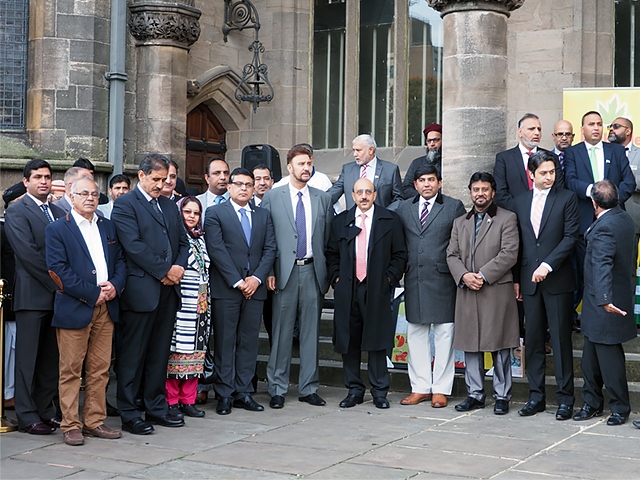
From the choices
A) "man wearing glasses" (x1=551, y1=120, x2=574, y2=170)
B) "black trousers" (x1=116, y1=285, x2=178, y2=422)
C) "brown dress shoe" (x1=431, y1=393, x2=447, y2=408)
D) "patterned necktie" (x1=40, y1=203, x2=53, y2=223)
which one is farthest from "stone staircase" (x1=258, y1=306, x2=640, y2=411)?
"patterned necktie" (x1=40, y1=203, x2=53, y2=223)

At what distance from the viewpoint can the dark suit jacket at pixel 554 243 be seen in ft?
25.4

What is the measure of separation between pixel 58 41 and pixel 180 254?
500 cm

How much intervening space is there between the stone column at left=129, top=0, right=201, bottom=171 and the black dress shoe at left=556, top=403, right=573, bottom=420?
20.7 ft

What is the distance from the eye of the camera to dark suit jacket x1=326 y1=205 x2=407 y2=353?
823 cm

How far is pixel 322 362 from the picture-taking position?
9.46 metres

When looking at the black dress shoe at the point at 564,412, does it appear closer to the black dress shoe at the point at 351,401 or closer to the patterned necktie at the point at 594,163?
the black dress shoe at the point at 351,401

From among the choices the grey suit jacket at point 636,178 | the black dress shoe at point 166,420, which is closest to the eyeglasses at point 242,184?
the black dress shoe at point 166,420

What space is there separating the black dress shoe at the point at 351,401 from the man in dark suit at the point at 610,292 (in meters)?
1.94

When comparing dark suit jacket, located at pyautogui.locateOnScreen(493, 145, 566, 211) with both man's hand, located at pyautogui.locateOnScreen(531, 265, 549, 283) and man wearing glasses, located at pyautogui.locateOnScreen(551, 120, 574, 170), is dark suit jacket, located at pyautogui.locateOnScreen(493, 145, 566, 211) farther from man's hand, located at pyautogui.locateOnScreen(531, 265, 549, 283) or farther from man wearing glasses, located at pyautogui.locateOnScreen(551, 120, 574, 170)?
man's hand, located at pyautogui.locateOnScreen(531, 265, 549, 283)

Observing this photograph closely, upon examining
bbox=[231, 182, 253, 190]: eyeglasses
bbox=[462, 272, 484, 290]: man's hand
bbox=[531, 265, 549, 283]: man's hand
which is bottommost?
bbox=[462, 272, 484, 290]: man's hand

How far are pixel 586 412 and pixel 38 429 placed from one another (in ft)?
13.1

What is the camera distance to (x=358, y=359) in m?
8.37

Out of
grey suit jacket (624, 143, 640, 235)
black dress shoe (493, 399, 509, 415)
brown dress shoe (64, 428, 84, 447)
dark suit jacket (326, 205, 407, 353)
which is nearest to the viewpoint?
brown dress shoe (64, 428, 84, 447)

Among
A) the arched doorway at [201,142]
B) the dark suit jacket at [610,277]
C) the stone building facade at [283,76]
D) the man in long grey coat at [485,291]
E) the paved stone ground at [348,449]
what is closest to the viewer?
the paved stone ground at [348,449]
